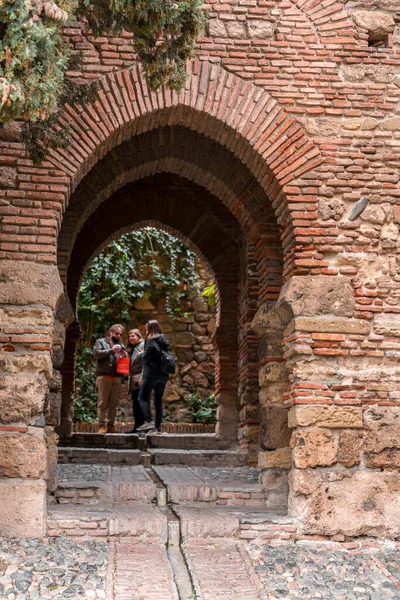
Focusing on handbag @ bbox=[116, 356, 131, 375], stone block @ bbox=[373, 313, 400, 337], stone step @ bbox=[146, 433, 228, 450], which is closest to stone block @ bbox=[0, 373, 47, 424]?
stone block @ bbox=[373, 313, 400, 337]

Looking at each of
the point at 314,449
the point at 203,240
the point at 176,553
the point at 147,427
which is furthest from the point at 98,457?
the point at 203,240

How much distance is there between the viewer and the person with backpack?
1034 cm

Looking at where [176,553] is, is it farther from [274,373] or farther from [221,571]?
[274,373]

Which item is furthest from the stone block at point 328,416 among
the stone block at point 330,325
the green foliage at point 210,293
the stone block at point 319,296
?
the green foliage at point 210,293

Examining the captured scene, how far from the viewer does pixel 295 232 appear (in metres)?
6.45

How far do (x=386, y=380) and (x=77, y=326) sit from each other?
532 cm

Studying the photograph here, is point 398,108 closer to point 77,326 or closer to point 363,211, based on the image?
point 363,211

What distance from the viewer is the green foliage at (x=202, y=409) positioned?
608 inches

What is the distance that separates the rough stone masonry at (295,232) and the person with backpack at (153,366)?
3098 mm

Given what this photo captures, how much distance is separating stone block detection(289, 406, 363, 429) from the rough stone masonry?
1cm

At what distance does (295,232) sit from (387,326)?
1078mm

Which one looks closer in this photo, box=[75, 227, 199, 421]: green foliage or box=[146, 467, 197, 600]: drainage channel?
box=[146, 467, 197, 600]: drainage channel

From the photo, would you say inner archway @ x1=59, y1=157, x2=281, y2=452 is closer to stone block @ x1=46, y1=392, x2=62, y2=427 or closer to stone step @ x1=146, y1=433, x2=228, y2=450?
stone step @ x1=146, y1=433, x2=228, y2=450

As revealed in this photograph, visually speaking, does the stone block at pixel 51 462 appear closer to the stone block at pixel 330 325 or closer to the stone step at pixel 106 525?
the stone step at pixel 106 525
